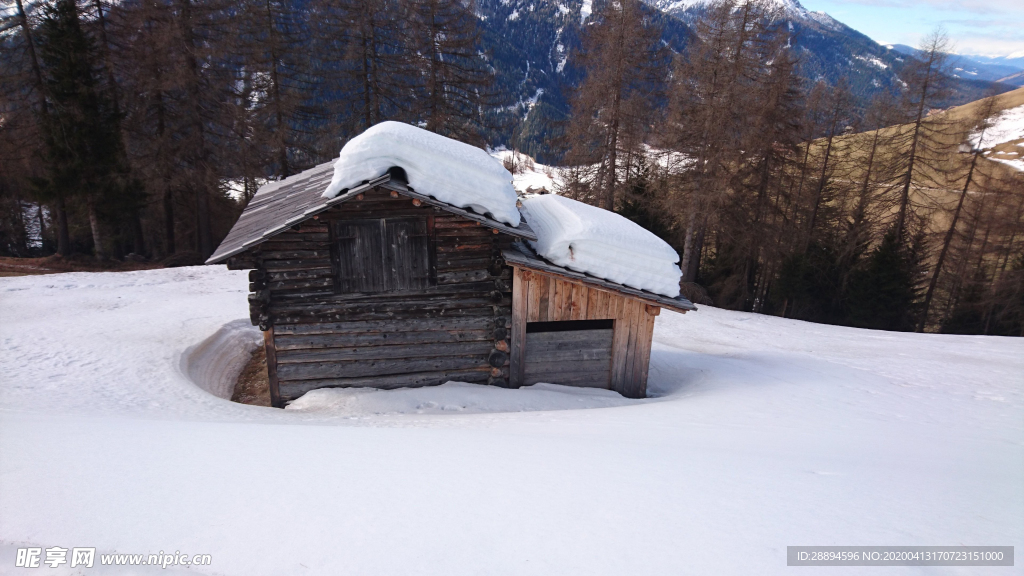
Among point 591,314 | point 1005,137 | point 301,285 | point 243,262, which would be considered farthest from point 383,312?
point 1005,137

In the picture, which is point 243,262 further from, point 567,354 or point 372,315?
point 567,354

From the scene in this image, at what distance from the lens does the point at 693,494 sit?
3658mm

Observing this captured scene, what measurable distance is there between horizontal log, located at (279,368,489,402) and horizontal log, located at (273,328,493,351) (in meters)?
0.70

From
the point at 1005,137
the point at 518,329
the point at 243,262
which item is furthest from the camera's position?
the point at 1005,137

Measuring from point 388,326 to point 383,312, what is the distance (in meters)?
0.30

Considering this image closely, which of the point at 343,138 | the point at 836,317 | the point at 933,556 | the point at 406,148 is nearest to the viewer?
the point at 933,556

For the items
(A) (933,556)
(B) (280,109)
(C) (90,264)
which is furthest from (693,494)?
(C) (90,264)

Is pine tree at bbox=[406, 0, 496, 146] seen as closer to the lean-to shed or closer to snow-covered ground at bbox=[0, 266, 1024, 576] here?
the lean-to shed

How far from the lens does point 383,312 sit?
30.3 ft

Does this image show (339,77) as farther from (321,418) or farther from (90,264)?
(321,418)

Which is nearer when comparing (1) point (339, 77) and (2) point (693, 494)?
(2) point (693, 494)

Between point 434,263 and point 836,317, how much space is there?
2635cm

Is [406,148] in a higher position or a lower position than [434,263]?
higher

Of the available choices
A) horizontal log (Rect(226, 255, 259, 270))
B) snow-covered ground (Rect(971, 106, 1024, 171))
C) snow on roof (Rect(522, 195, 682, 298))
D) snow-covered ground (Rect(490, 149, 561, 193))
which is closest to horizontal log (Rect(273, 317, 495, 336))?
horizontal log (Rect(226, 255, 259, 270))
